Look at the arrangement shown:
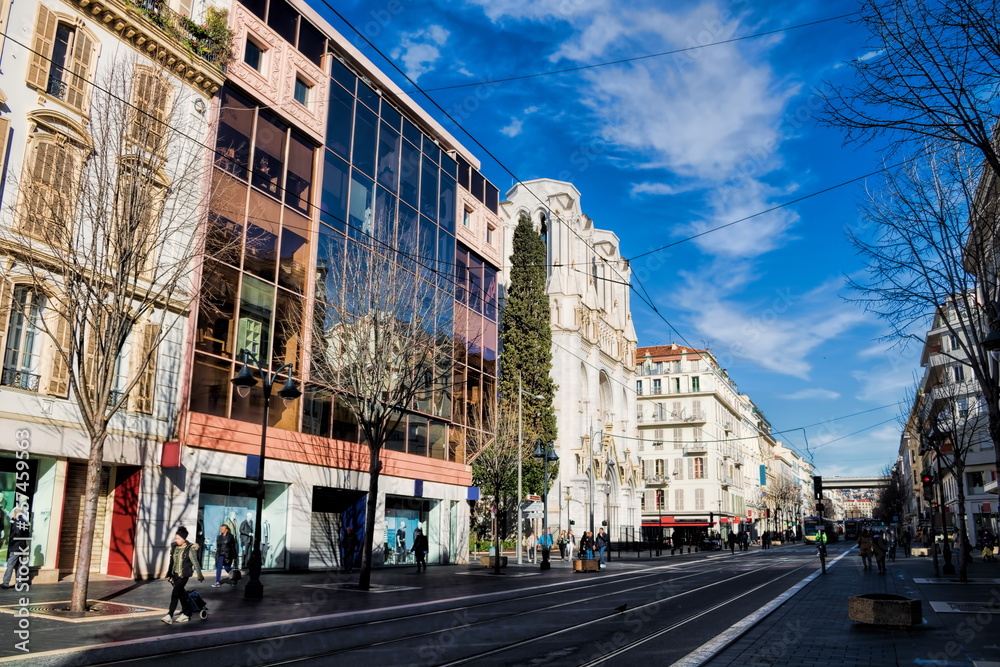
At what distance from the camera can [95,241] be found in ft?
44.8

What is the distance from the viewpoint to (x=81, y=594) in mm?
12586

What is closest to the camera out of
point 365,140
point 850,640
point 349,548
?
point 850,640

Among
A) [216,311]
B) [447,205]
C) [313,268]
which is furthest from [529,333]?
[216,311]

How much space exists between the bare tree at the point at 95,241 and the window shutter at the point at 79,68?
25.0 inches

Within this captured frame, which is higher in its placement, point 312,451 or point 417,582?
point 312,451

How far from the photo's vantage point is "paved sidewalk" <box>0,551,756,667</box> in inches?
390

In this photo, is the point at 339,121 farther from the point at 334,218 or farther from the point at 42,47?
the point at 42,47

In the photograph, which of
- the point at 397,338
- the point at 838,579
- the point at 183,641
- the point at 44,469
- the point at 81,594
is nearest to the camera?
the point at 183,641

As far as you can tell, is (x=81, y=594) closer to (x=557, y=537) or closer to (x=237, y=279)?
(x=237, y=279)

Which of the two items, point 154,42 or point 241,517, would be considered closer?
point 154,42

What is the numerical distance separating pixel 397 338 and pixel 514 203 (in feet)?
129

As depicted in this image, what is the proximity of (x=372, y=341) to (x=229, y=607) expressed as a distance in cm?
952

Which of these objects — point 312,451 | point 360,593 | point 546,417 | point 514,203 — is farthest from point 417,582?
point 514,203

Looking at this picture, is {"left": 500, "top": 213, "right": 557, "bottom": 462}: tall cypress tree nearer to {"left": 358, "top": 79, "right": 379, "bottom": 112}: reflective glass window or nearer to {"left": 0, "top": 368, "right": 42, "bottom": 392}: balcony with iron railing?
{"left": 358, "top": 79, "right": 379, "bottom": 112}: reflective glass window
